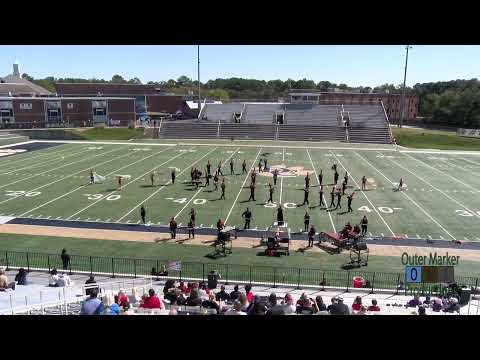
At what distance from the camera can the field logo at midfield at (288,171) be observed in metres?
31.0

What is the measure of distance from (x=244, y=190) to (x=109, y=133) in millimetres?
36851

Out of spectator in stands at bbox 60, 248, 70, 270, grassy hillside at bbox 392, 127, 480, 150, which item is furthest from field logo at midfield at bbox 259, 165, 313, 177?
grassy hillside at bbox 392, 127, 480, 150

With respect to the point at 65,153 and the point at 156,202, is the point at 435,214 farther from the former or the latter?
the point at 65,153

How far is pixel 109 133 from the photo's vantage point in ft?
190

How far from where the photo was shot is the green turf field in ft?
66.7

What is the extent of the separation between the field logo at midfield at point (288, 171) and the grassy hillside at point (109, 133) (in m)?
26.6

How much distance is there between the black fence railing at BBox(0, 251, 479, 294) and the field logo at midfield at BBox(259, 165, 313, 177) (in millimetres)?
16305

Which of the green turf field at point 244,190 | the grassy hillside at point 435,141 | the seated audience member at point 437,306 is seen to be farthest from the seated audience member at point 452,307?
the grassy hillside at point 435,141

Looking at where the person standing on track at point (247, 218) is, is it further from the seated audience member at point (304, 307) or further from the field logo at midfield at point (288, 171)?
the field logo at midfield at point (288, 171)

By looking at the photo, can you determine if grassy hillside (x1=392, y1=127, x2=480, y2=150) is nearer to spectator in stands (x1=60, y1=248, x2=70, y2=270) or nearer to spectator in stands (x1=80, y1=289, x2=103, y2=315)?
spectator in stands (x1=60, y1=248, x2=70, y2=270)

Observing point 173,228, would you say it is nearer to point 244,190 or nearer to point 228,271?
point 228,271

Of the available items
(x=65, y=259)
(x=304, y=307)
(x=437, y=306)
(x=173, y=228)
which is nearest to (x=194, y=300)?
(x=304, y=307)
